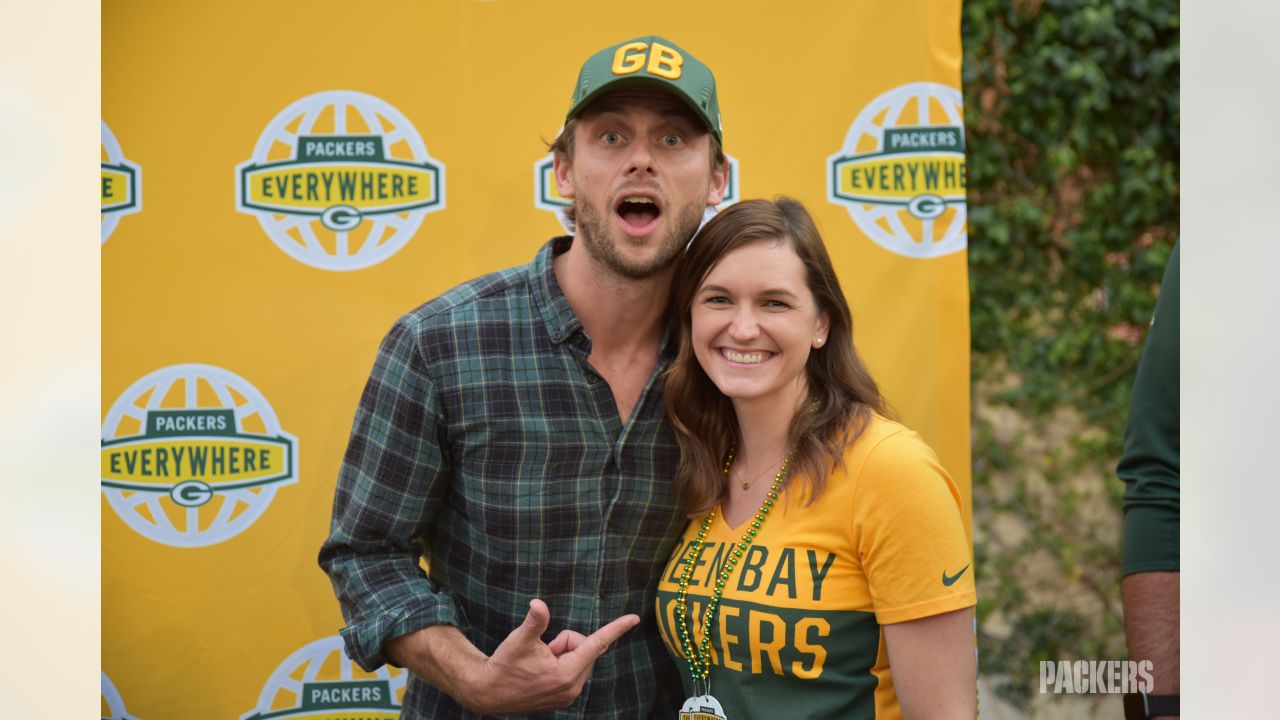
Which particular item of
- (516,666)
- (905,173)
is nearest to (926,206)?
(905,173)

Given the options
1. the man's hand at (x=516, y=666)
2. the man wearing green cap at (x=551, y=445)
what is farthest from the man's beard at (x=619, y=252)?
the man's hand at (x=516, y=666)

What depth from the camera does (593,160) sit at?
1.93m

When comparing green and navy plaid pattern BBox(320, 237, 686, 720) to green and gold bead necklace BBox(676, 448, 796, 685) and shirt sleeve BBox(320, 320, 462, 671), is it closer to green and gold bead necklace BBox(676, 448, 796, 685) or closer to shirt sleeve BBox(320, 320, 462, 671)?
shirt sleeve BBox(320, 320, 462, 671)

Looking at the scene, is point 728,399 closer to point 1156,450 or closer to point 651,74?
point 651,74

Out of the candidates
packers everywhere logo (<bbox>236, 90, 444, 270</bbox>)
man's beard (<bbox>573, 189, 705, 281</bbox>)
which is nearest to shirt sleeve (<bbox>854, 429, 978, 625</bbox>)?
man's beard (<bbox>573, 189, 705, 281</bbox>)

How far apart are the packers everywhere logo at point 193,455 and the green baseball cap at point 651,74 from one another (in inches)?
49.5

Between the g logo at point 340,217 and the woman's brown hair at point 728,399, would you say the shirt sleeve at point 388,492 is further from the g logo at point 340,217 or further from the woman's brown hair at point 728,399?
the g logo at point 340,217

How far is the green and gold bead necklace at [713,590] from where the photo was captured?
1.71 meters

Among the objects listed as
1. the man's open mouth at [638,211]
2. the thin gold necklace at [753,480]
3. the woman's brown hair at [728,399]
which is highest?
the man's open mouth at [638,211]

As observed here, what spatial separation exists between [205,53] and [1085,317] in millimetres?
3025

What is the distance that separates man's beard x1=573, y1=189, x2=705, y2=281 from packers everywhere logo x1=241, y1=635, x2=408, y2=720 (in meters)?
1.37

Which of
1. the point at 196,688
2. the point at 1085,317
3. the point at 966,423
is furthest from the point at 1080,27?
the point at 196,688

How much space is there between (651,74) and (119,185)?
1.53 meters

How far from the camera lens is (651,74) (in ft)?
6.04
